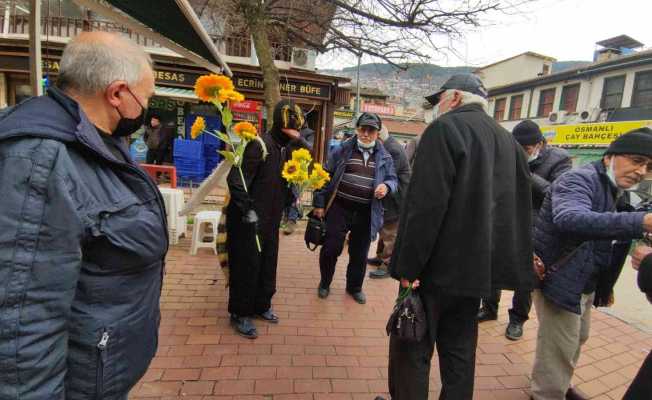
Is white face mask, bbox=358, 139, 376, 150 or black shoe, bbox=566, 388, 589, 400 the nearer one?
black shoe, bbox=566, 388, 589, 400

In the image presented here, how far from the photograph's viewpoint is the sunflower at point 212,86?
244cm

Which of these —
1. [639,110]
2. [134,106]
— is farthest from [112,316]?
[639,110]

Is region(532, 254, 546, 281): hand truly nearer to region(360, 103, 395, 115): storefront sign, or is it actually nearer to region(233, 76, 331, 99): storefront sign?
region(233, 76, 331, 99): storefront sign

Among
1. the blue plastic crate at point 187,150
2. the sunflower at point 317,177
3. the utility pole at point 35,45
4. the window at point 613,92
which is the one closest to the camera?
the utility pole at point 35,45

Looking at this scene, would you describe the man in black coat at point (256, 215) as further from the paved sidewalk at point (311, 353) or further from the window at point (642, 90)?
the window at point (642, 90)

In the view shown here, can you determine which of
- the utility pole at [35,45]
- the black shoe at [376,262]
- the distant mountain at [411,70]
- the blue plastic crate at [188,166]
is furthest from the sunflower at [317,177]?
the blue plastic crate at [188,166]

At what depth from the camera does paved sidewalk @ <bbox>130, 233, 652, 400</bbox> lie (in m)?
2.55

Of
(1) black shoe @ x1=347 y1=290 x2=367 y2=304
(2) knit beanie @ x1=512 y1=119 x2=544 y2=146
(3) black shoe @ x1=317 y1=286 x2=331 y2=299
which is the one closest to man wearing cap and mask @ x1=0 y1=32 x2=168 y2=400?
(3) black shoe @ x1=317 y1=286 x2=331 y2=299

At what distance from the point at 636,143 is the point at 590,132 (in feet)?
68.0

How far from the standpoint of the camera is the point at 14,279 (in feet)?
3.20

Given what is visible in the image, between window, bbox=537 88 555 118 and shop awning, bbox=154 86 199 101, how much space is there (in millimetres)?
22919

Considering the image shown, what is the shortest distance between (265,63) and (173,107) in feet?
23.8

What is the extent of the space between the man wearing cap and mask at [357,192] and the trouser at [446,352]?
192 centimetres

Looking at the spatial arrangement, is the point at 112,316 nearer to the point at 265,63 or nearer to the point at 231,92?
the point at 231,92
